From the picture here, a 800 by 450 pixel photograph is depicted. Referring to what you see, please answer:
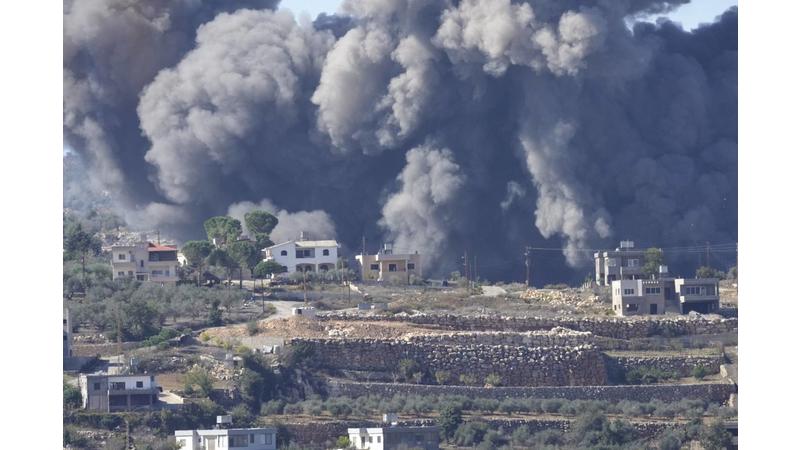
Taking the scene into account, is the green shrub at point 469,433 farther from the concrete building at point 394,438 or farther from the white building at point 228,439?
the white building at point 228,439

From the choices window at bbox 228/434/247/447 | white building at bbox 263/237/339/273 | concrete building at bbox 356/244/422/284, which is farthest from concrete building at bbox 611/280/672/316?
window at bbox 228/434/247/447

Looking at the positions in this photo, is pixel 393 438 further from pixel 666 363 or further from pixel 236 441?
pixel 666 363

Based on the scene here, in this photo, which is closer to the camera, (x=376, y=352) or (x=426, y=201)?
(x=376, y=352)

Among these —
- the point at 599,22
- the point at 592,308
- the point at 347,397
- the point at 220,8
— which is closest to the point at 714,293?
the point at 592,308

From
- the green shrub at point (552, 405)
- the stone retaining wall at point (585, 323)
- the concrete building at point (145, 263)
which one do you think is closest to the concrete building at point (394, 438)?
the green shrub at point (552, 405)

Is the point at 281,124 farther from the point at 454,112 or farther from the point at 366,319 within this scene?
the point at 366,319

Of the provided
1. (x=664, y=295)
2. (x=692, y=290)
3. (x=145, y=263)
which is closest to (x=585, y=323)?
(x=664, y=295)
